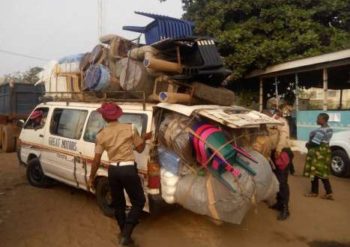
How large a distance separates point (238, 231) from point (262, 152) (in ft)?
3.75

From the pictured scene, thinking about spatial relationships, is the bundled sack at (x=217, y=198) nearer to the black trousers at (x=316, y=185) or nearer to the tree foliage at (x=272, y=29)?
the black trousers at (x=316, y=185)

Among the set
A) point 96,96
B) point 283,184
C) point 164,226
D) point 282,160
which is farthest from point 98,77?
point 283,184

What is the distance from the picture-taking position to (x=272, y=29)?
1410 centimetres

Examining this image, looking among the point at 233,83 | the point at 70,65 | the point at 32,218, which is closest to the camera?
the point at 32,218

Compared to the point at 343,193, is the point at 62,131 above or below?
above

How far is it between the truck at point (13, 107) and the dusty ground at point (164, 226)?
20.8 ft

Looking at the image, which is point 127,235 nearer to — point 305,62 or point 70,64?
point 70,64

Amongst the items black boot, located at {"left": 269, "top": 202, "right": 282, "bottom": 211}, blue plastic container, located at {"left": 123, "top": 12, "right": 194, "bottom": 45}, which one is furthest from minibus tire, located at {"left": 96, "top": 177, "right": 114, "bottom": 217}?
black boot, located at {"left": 269, "top": 202, "right": 282, "bottom": 211}

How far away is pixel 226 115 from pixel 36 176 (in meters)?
4.58

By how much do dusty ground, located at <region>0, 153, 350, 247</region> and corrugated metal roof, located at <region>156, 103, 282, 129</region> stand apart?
1.57 metres

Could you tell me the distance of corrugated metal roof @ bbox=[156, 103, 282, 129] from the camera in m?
4.54

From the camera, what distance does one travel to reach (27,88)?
13797 mm

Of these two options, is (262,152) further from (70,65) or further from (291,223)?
(70,65)

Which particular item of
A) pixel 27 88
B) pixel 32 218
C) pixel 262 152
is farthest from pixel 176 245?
pixel 27 88
